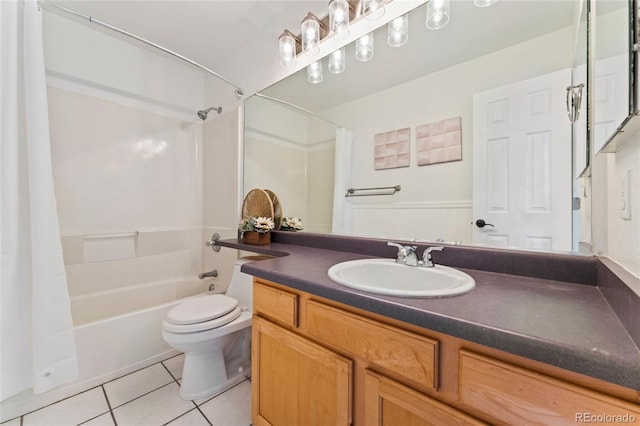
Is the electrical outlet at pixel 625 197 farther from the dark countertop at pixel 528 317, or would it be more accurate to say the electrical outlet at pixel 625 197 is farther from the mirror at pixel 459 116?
the mirror at pixel 459 116

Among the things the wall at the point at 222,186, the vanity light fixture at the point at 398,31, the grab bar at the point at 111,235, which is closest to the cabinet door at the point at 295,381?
the wall at the point at 222,186

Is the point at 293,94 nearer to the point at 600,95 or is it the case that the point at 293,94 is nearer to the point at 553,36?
the point at 553,36

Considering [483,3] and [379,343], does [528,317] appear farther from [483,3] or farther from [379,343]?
[483,3]

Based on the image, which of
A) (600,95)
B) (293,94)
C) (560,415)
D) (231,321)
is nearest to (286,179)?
(293,94)

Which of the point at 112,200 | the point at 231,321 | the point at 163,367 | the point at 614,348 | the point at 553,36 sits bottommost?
the point at 163,367

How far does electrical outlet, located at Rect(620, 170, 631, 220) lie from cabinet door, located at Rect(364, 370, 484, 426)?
1.82 feet

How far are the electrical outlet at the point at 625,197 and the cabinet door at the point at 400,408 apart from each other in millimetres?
554

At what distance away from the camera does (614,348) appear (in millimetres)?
437

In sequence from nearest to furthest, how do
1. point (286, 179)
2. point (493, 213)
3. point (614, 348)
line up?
point (614, 348)
point (493, 213)
point (286, 179)

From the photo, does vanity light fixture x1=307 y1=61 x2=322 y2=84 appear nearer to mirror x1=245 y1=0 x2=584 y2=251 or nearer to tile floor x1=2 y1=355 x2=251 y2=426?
mirror x1=245 y1=0 x2=584 y2=251

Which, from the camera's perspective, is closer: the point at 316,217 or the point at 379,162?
the point at 379,162

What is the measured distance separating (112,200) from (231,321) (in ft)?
4.98

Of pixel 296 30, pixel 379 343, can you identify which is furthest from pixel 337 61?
pixel 379 343

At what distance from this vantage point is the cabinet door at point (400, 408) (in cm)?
60
